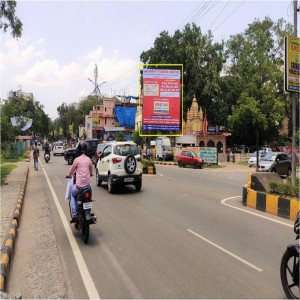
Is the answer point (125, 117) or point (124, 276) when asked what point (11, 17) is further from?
point (125, 117)

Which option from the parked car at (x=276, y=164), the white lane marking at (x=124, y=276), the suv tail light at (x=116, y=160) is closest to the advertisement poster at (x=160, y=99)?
the parked car at (x=276, y=164)

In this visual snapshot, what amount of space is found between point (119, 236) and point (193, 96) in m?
46.0

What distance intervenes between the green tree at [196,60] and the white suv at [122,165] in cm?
3881

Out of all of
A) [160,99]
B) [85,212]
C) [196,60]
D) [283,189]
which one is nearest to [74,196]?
[85,212]

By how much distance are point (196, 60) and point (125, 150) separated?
42.1 metres

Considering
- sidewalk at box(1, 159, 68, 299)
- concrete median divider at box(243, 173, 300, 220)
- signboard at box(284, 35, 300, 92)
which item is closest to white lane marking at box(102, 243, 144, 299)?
sidewalk at box(1, 159, 68, 299)

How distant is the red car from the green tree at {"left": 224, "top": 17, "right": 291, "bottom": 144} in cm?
2035

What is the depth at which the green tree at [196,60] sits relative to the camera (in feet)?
168

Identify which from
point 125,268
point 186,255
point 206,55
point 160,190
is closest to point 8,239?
point 125,268

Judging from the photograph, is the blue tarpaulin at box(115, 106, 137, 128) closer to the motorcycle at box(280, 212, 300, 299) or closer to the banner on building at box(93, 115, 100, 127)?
the banner on building at box(93, 115, 100, 127)

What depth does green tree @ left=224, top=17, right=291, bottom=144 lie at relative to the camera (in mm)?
49500

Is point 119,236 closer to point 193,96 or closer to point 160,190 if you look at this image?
point 160,190

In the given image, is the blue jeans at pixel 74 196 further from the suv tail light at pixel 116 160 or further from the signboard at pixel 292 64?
the signboard at pixel 292 64

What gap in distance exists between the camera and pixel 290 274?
4.20 metres
